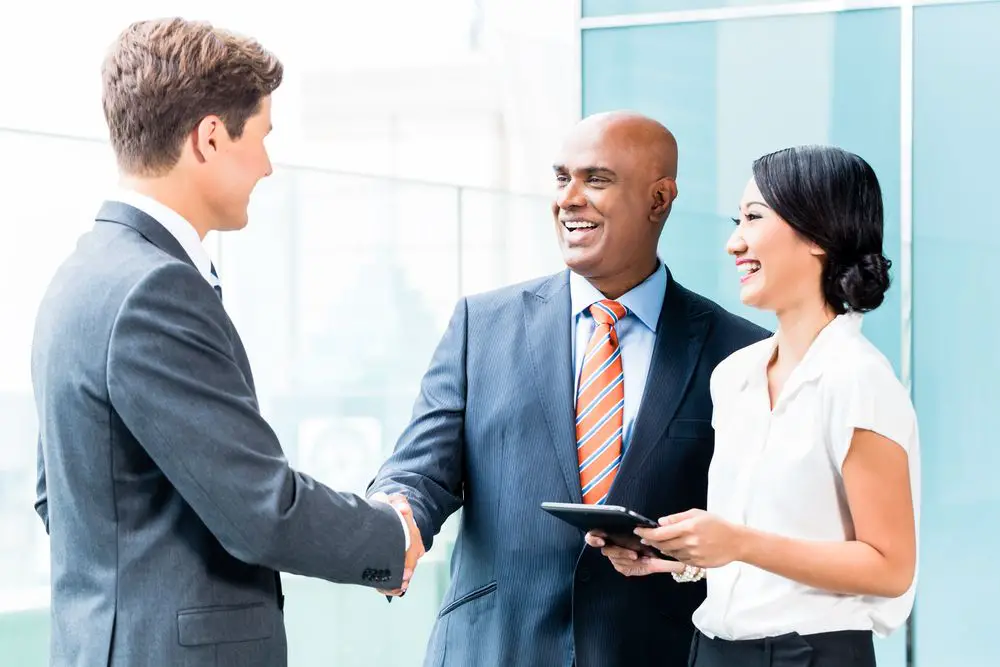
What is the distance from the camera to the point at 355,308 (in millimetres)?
6078

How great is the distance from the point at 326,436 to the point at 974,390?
10.1 ft

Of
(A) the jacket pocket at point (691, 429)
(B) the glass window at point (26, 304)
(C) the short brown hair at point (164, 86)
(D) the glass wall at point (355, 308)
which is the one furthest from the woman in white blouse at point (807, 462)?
(D) the glass wall at point (355, 308)

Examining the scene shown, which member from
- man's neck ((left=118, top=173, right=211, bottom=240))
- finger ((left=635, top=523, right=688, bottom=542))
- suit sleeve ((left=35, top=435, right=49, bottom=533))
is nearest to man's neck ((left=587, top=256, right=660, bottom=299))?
finger ((left=635, top=523, right=688, bottom=542))

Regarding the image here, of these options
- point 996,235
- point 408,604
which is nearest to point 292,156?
point 408,604

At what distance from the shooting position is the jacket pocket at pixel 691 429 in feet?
7.65

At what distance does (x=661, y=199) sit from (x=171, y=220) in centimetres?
109

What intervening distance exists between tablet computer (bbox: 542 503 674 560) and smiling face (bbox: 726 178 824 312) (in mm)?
454

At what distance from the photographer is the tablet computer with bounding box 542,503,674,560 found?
1840mm

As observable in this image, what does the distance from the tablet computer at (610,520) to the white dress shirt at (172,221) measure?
25.3 inches

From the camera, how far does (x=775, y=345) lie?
2.17 meters

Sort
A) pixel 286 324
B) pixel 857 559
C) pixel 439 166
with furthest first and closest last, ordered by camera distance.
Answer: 1. pixel 439 166
2. pixel 286 324
3. pixel 857 559

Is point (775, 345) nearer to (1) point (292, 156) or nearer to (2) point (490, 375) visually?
(2) point (490, 375)

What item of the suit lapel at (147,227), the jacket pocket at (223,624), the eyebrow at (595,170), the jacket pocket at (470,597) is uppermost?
the eyebrow at (595,170)

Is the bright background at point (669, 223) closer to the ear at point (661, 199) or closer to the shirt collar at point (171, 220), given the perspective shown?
the ear at point (661, 199)
